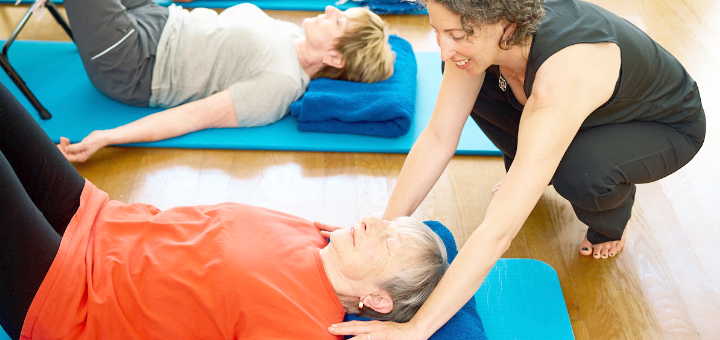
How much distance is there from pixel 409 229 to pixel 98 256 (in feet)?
2.84

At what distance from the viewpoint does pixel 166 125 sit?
2521 millimetres

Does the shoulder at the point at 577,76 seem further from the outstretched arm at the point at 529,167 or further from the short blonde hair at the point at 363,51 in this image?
the short blonde hair at the point at 363,51

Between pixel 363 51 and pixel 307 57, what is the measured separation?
283 millimetres

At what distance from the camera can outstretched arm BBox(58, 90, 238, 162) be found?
2406 mm

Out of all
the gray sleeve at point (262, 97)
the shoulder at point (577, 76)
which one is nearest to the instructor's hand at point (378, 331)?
the shoulder at point (577, 76)

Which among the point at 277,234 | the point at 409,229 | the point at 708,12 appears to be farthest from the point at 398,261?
the point at 708,12

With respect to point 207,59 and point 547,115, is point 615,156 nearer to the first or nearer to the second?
point 547,115

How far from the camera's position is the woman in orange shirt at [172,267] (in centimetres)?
140

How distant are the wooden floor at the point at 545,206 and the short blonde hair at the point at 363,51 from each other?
450 mm

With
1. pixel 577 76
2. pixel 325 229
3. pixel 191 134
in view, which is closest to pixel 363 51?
pixel 191 134

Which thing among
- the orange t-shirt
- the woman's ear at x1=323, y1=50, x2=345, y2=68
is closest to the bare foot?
the orange t-shirt

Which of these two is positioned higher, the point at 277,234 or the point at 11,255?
the point at 11,255

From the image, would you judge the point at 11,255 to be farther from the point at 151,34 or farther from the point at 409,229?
the point at 151,34

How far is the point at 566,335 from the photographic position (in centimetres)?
185
